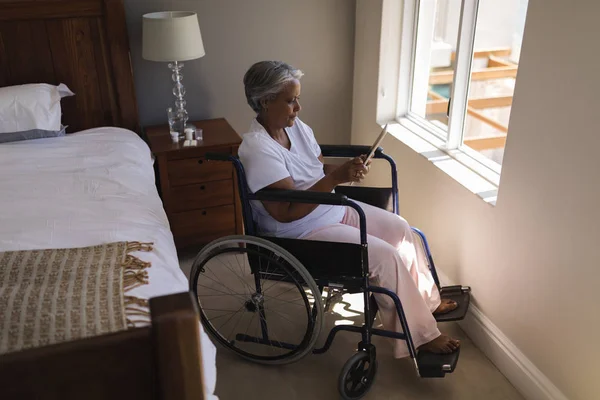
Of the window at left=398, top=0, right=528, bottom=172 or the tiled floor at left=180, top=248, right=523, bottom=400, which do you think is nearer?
the tiled floor at left=180, top=248, right=523, bottom=400

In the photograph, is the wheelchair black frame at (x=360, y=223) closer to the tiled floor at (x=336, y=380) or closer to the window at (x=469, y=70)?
the tiled floor at (x=336, y=380)

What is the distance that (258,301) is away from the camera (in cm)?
194

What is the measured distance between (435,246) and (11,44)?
222 cm

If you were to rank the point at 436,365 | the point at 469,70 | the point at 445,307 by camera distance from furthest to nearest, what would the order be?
the point at 469,70
the point at 445,307
the point at 436,365

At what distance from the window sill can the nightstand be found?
0.86 m

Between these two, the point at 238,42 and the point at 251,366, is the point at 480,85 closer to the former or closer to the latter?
the point at 238,42

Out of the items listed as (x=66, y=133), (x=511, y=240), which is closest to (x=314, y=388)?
(x=511, y=240)

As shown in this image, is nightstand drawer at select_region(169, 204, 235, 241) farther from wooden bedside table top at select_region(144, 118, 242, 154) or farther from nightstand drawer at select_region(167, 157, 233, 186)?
wooden bedside table top at select_region(144, 118, 242, 154)

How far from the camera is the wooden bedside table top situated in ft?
8.48

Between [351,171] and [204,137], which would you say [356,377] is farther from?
[204,137]

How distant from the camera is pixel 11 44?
251 centimetres

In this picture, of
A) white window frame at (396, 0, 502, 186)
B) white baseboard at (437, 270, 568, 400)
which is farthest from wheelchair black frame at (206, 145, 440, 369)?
white window frame at (396, 0, 502, 186)

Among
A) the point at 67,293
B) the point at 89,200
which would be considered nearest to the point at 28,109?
the point at 89,200

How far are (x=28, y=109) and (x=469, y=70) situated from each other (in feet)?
6.43
